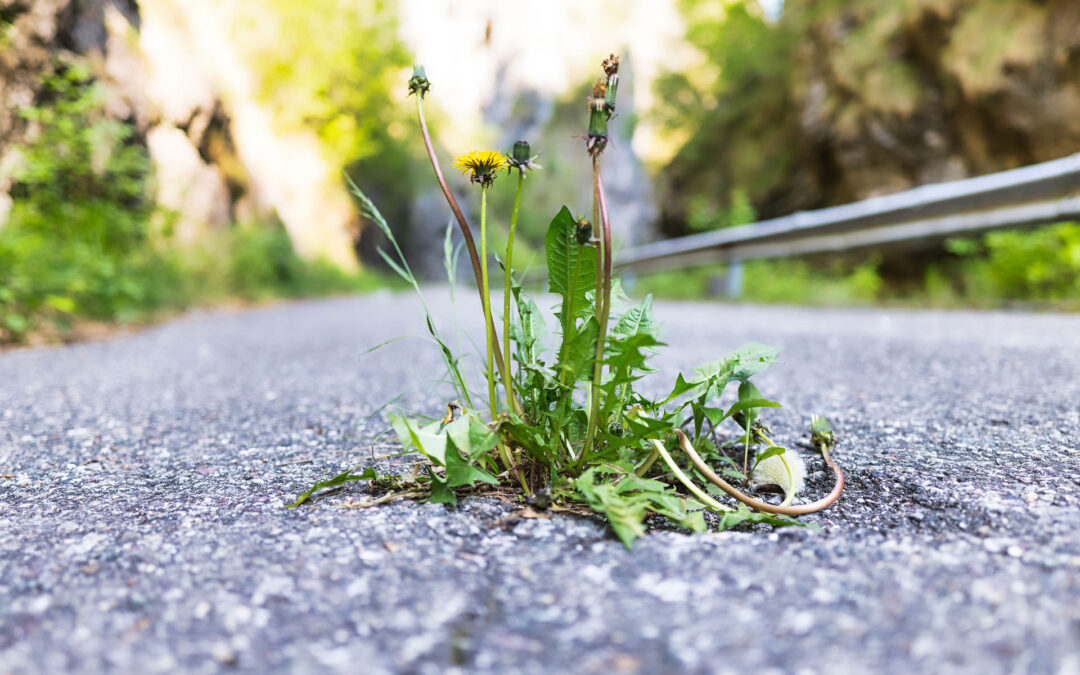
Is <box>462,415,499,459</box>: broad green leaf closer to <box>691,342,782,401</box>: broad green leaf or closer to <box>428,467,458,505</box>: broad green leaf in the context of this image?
<box>428,467,458,505</box>: broad green leaf

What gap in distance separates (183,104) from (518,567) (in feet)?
33.7

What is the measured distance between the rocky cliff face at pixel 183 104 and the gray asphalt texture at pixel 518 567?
195 inches

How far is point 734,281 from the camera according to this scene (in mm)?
6164

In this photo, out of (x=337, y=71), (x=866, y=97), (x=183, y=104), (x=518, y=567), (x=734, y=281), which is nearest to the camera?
(x=518, y=567)

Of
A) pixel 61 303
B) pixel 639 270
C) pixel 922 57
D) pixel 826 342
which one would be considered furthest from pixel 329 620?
pixel 922 57

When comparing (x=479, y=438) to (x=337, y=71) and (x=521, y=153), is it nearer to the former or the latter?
(x=521, y=153)

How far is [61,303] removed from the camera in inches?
128

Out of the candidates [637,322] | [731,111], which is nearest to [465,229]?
[637,322]

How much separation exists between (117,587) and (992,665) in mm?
868

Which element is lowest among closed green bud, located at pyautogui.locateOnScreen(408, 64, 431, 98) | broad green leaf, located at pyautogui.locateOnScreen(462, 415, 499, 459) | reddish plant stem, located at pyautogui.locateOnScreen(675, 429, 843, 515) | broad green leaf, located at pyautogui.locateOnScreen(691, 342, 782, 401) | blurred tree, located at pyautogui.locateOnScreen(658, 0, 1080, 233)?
reddish plant stem, located at pyautogui.locateOnScreen(675, 429, 843, 515)

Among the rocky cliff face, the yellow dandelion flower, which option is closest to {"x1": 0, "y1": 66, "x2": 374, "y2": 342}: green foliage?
the rocky cliff face

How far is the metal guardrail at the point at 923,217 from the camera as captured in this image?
12.6ft

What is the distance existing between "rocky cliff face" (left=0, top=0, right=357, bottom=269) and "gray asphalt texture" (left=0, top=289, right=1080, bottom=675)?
496cm

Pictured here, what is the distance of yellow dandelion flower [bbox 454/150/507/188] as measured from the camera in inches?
34.3
